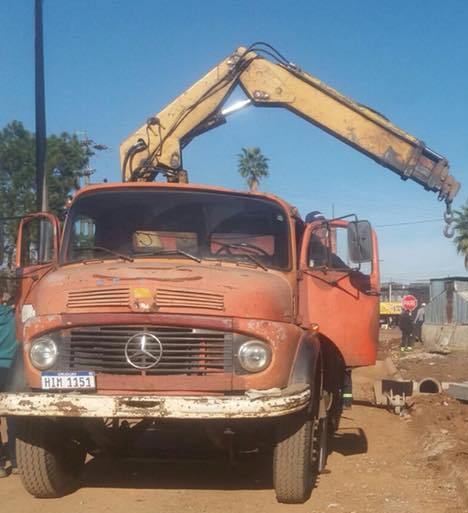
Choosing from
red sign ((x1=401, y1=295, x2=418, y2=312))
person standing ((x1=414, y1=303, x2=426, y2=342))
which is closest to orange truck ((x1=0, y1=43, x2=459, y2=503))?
red sign ((x1=401, y1=295, x2=418, y2=312))

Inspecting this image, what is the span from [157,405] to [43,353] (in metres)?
0.98

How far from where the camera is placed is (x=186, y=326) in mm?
5246

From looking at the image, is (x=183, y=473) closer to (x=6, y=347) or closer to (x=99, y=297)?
(x=6, y=347)

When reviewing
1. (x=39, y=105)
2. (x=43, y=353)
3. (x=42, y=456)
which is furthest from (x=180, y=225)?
(x=39, y=105)

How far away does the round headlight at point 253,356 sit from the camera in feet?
17.2

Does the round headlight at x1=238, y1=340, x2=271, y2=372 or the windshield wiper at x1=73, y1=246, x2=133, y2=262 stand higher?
the windshield wiper at x1=73, y1=246, x2=133, y2=262

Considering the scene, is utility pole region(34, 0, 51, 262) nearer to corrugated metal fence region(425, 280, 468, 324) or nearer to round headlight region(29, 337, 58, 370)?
round headlight region(29, 337, 58, 370)

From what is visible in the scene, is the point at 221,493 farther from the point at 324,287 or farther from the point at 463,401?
the point at 463,401

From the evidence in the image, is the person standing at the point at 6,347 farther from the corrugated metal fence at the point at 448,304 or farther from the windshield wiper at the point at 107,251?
the corrugated metal fence at the point at 448,304

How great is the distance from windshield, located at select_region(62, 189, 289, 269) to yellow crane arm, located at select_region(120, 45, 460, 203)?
282 centimetres

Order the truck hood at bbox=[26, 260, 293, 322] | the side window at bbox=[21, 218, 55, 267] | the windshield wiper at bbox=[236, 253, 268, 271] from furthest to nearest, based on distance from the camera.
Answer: the side window at bbox=[21, 218, 55, 267] < the windshield wiper at bbox=[236, 253, 268, 271] < the truck hood at bbox=[26, 260, 293, 322]

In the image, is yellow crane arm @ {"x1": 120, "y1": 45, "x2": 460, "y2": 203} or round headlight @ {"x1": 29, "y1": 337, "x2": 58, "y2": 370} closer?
round headlight @ {"x1": 29, "y1": 337, "x2": 58, "y2": 370}

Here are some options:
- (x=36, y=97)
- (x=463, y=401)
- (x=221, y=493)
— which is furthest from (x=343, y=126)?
(x=36, y=97)

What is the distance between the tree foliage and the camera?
28203 mm
